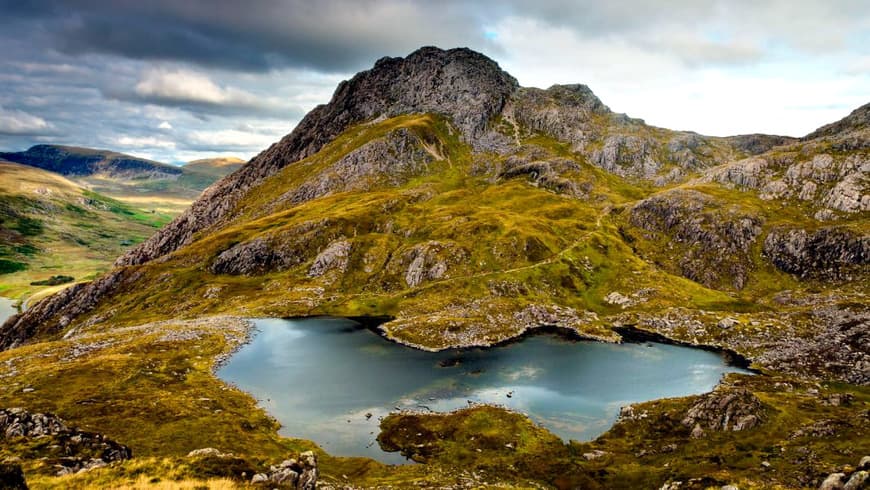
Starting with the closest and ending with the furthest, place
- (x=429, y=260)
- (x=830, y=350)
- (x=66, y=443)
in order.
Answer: (x=66, y=443) → (x=830, y=350) → (x=429, y=260)

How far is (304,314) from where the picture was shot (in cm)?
15025

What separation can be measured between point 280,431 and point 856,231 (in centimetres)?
19814

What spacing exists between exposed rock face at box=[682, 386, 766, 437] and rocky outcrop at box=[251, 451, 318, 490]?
187ft

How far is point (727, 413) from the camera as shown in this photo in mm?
66062

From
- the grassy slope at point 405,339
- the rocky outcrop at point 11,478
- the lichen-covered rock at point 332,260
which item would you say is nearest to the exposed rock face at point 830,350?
the grassy slope at point 405,339

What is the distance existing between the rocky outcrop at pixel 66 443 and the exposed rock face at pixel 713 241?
611 ft

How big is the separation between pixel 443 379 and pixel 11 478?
248ft

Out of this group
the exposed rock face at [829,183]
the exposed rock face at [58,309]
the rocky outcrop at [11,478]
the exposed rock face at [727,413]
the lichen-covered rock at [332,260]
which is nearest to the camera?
the rocky outcrop at [11,478]

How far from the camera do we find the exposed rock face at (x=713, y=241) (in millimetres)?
169500

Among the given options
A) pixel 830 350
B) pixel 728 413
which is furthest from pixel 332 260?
pixel 830 350

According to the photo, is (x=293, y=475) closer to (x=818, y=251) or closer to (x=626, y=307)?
(x=626, y=307)

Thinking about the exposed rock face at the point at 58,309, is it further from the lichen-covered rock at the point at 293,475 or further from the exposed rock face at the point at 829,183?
the exposed rock face at the point at 829,183

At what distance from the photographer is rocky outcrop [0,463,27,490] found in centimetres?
2131

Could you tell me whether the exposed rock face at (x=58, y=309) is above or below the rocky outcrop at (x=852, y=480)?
below
